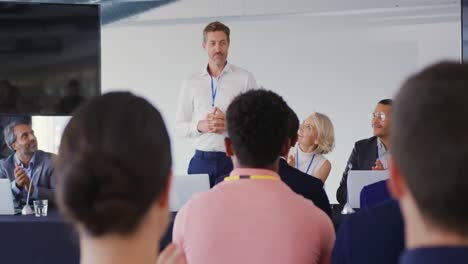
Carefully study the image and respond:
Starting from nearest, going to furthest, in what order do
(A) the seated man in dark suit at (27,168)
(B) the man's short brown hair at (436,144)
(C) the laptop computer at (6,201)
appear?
(B) the man's short brown hair at (436,144) → (C) the laptop computer at (6,201) → (A) the seated man in dark suit at (27,168)

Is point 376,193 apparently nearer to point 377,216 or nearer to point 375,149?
point 377,216

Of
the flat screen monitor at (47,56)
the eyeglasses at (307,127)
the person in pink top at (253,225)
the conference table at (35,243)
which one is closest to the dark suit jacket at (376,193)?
the person in pink top at (253,225)

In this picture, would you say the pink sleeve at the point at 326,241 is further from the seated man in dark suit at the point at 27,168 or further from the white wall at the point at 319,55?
the white wall at the point at 319,55

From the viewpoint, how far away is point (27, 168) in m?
3.91

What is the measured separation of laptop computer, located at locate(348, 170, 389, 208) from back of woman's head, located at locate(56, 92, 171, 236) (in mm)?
2368

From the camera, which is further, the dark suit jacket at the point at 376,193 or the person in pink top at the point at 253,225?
the dark suit jacket at the point at 376,193

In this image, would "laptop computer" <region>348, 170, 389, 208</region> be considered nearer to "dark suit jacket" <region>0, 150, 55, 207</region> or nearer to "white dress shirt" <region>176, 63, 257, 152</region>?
"white dress shirt" <region>176, 63, 257, 152</region>

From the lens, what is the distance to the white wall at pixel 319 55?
20.9 ft

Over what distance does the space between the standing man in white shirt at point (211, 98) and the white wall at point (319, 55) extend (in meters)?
1.86

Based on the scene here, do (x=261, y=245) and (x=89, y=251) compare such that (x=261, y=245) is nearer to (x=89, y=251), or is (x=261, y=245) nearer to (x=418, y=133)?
(x=89, y=251)

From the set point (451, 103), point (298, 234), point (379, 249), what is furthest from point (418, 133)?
point (298, 234)

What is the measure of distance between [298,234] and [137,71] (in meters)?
5.39

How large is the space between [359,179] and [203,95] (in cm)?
166

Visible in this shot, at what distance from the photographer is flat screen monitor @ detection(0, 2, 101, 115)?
5.81m
